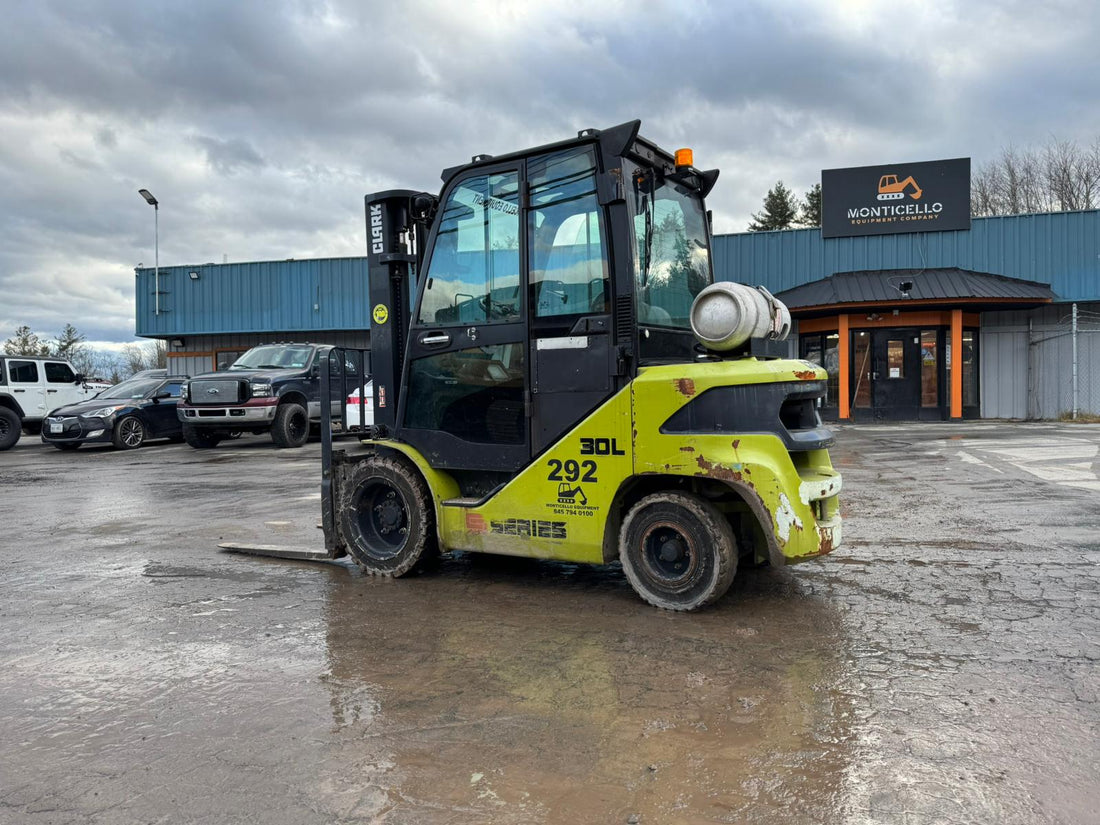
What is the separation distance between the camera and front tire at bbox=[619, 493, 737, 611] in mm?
4449

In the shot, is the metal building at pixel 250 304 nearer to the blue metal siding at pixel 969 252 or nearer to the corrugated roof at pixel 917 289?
the blue metal siding at pixel 969 252

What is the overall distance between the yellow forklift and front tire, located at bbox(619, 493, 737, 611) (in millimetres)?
12

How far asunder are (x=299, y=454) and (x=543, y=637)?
11.5 m

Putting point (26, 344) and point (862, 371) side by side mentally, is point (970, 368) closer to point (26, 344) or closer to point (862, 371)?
point (862, 371)

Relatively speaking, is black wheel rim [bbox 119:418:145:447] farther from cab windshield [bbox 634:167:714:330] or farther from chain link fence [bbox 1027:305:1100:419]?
chain link fence [bbox 1027:305:1100:419]

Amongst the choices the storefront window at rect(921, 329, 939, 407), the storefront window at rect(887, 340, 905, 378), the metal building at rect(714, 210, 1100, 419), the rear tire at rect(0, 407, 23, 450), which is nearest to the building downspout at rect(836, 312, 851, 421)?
the metal building at rect(714, 210, 1100, 419)

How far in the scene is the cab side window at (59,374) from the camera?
18.4 m

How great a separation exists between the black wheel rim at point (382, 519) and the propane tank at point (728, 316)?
8.08ft

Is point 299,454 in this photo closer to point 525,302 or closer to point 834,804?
point 525,302

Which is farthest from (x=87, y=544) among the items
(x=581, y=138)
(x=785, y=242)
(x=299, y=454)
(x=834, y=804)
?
(x=785, y=242)

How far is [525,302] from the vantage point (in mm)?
4930

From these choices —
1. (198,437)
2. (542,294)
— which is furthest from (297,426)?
(542,294)

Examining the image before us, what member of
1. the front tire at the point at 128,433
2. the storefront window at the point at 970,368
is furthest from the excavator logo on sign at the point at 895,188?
the front tire at the point at 128,433

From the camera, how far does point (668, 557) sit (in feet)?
15.2
